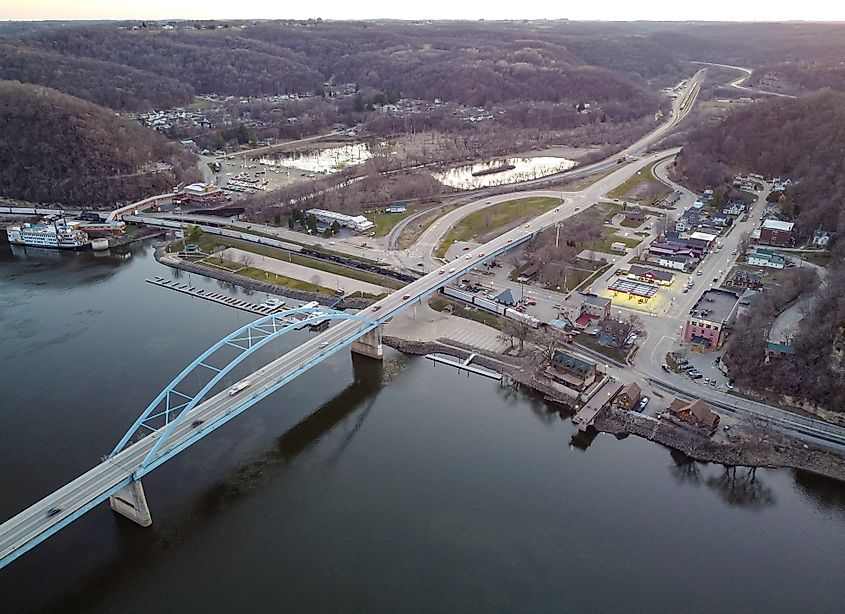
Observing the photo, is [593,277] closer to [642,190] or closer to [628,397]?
[628,397]

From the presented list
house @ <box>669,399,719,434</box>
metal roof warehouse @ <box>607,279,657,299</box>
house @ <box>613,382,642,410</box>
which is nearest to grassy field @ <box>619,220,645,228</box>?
metal roof warehouse @ <box>607,279,657,299</box>

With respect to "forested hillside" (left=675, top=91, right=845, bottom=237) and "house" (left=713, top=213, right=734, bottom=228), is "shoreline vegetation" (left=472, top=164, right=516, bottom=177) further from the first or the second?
"house" (left=713, top=213, right=734, bottom=228)

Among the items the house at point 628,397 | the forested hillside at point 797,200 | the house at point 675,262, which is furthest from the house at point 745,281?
the house at point 628,397

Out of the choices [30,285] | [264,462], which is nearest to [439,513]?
[264,462]

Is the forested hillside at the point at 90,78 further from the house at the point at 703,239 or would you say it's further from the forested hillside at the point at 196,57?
the house at the point at 703,239

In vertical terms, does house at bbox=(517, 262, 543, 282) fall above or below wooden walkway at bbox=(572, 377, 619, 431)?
above

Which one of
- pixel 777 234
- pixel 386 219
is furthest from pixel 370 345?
pixel 777 234

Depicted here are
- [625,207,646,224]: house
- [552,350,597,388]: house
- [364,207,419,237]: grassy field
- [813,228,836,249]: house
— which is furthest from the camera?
[625,207,646,224]: house
